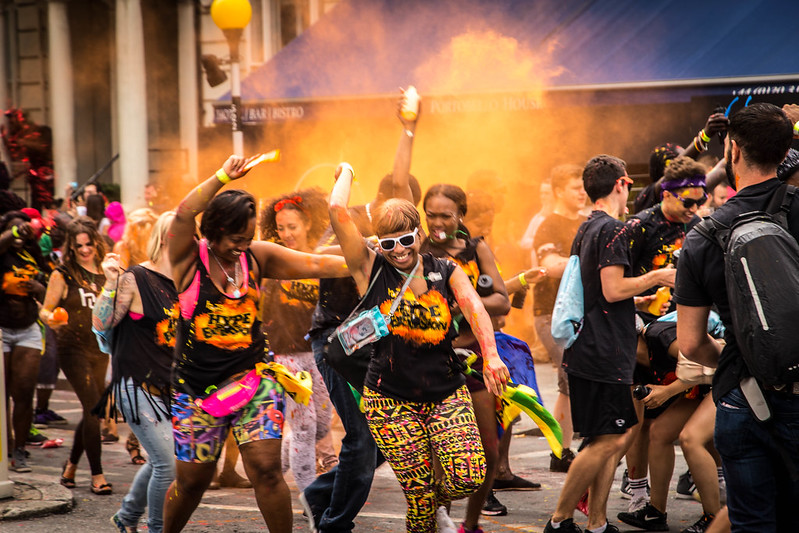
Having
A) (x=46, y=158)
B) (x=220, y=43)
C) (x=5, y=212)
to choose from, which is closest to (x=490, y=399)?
(x=5, y=212)

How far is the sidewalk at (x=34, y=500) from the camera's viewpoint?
5648 mm

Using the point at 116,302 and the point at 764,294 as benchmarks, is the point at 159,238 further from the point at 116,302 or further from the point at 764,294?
the point at 764,294

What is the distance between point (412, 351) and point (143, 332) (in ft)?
5.75

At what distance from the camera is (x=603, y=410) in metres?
4.91

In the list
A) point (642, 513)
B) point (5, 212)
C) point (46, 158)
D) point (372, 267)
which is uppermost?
point (46, 158)

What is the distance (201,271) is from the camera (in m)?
4.30

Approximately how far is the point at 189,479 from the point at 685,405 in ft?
8.94

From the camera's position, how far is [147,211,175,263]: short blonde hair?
5.08m

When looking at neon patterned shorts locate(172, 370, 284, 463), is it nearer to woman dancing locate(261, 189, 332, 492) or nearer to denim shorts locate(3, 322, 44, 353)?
woman dancing locate(261, 189, 332, 492)

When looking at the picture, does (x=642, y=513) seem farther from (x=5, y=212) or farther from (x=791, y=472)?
(x=5, y=212)

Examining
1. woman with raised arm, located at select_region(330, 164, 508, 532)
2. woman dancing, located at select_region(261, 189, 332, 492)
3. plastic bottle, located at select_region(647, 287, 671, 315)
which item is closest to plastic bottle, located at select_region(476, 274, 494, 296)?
woman with raised arm, located at select_region(330, 164, 508, 532)

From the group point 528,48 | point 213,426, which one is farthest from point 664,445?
point 528,48

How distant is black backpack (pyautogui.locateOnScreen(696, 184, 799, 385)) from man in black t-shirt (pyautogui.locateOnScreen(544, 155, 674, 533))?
66.5 inches

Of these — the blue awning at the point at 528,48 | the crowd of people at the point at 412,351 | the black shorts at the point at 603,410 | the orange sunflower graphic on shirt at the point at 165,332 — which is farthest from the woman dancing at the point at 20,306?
the blue awning at the point at 528,48
